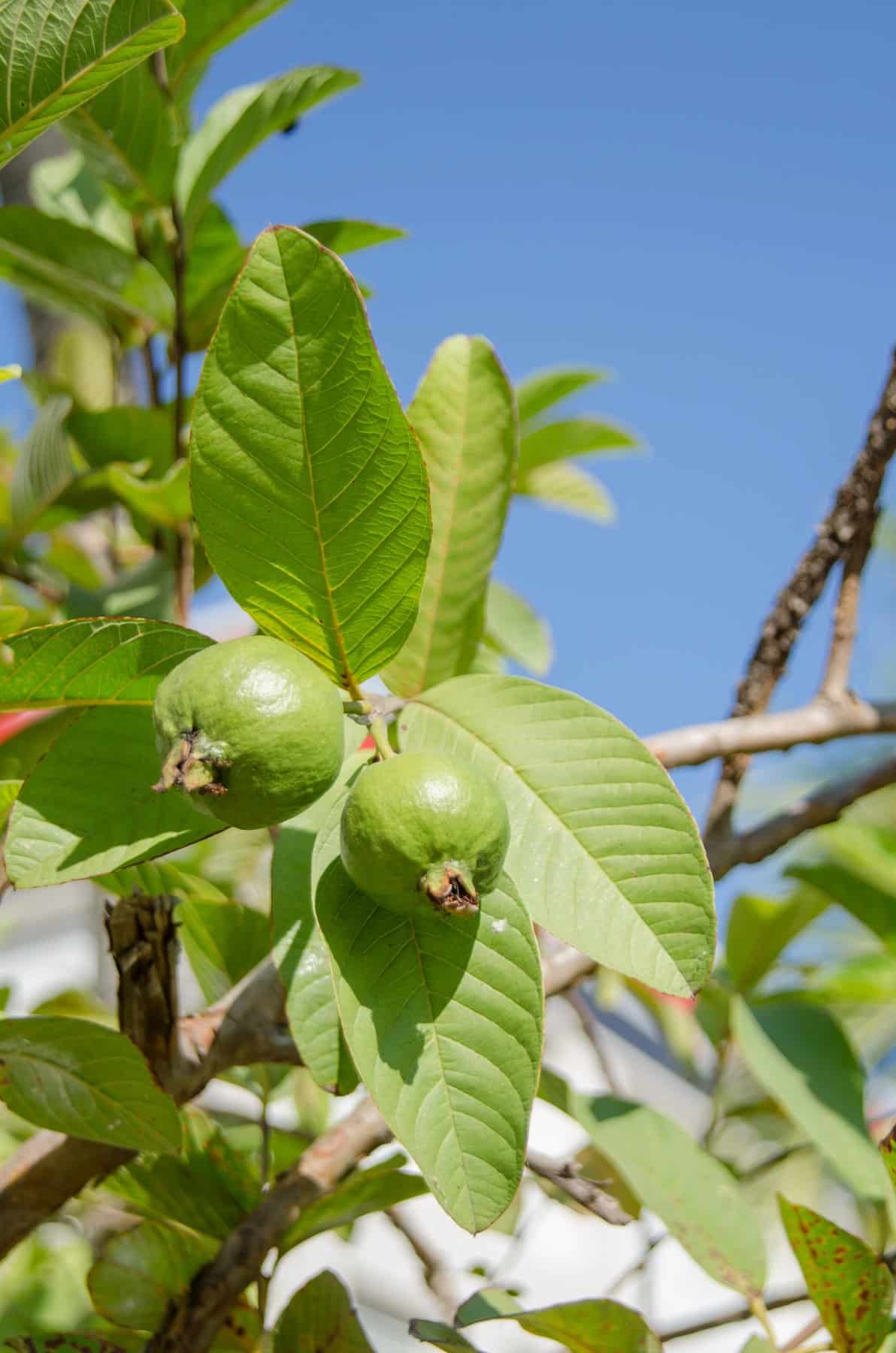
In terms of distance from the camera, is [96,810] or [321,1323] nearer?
[96,810]

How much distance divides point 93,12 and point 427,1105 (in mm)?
580

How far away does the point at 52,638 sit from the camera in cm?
61

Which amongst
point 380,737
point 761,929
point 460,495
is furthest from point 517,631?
point 380,737

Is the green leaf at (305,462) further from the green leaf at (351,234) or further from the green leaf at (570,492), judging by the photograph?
the green leaf at (570,492)

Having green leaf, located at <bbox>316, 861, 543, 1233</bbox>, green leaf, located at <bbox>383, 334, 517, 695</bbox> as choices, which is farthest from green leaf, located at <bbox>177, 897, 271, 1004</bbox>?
green leaf, located at <bbox>316, 861, 543, 1233</bbox>

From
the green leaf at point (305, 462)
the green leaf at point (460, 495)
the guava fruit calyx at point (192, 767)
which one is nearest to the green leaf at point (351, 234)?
the green leaf at point (460, 495)

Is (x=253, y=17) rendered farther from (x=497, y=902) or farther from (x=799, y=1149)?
(x=799, y=1149)

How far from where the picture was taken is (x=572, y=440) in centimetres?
151

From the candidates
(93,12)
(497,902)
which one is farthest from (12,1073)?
(93,12)

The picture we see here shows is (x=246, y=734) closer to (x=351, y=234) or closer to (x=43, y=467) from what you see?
(x=351, y=234)

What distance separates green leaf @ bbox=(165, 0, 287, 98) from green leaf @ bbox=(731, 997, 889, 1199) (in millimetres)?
970

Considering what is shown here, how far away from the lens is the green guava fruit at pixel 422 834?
53 centimetres

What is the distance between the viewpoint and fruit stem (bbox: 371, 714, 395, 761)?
610 millimetres

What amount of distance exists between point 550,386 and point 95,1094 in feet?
3.36
